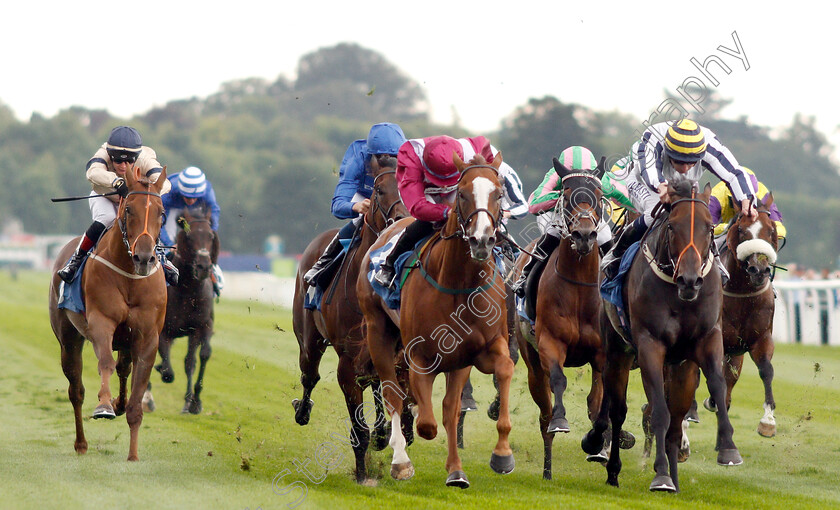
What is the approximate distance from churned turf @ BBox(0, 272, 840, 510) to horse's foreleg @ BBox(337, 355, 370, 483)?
0.17 m

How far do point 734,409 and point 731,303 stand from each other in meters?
3.61

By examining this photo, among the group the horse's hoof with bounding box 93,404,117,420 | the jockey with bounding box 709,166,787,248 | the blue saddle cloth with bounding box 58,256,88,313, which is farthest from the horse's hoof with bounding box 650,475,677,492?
the blue saddle cloth with bounding box 58,256,88,313

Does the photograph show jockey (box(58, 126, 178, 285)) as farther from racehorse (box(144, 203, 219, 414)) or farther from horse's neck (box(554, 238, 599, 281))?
horse's neck (box(554, 238, 599, 281))

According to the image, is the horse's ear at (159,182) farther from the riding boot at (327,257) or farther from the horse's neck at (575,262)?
the horse's neck at (575,262)

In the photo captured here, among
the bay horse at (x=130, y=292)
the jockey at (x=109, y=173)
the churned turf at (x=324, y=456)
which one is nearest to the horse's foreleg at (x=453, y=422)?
the churned turf at (x=324, y=456)

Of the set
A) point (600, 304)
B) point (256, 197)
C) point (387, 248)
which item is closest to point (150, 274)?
point (387, 248)

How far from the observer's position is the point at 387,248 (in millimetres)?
7273

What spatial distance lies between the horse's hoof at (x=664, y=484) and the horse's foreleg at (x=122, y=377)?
452 centimetres

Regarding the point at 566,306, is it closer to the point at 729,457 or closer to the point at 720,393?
the point at 720,393

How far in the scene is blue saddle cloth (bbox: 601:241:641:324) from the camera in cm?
748

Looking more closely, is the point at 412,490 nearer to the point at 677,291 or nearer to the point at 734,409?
the point at 677,291

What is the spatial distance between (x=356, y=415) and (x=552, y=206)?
2.17 meters

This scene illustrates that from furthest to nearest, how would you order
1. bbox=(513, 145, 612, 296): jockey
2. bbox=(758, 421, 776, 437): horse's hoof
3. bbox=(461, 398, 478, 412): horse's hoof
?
bbox=(461, 398, 478, 412): horse's hoof
bbox=(758, 421, 776, 437): horse's hoof
bbox=(513, 145, 612, 296): jockey

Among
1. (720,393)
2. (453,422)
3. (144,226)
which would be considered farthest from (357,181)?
(720,393)
